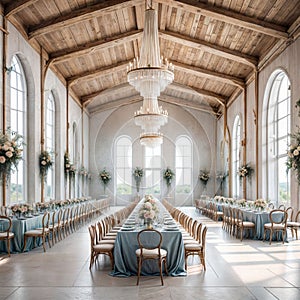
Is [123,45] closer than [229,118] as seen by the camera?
Yes

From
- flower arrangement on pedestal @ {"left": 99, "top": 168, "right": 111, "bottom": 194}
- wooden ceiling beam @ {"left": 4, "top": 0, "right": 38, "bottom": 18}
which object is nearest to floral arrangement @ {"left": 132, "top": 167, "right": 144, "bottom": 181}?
flower arrangement on pedestal @ {"left": 99, "top": 168, "right": 111, "bottom": 194}

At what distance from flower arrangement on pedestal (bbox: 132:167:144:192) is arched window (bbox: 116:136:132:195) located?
47 cm

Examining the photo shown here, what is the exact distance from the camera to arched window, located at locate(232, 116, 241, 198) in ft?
A: 64.1

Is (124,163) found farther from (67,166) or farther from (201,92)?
(67,166)

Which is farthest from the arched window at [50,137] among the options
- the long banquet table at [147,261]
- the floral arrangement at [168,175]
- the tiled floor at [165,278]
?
the long banquet table at [147,261]

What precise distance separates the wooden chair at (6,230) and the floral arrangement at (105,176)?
15.0 metres

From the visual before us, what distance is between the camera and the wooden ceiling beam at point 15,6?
10.1 m

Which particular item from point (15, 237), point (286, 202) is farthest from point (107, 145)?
point (15, 237)

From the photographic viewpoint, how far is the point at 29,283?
6.09m

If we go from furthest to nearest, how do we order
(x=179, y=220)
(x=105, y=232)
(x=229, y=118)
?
(x=229, y=118) < (x=179, y=220) < (x=105, y=232)

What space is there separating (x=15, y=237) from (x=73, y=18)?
6417mm

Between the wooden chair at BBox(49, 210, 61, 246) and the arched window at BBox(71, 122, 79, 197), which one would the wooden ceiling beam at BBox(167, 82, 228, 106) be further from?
the wooden chair at BBox(49, 210, 61, 246)

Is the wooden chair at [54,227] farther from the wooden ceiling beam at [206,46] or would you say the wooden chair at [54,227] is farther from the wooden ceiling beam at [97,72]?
the wooden ceiling beam at [97,72]

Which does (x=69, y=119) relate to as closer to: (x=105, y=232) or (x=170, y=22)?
(x=170, y=22)
